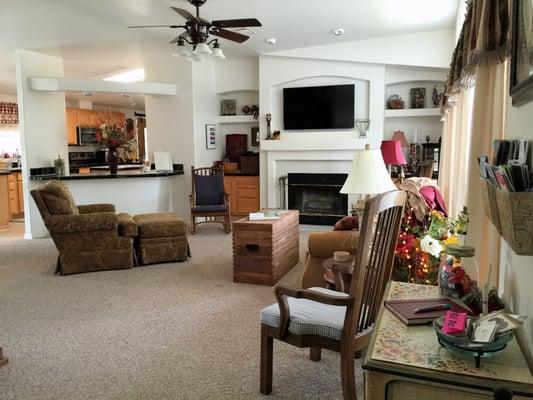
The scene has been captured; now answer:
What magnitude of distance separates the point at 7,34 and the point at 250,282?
4.40 metres

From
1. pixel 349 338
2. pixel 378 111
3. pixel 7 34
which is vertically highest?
pixel 7 34

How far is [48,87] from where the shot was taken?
6.11m

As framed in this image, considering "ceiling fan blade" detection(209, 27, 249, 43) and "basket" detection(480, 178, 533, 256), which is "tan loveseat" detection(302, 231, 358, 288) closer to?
"basket" detection(480, 178, 533, 256)

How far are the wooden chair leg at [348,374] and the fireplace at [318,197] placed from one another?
4850mm

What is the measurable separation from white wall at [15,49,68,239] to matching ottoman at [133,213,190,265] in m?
2.30

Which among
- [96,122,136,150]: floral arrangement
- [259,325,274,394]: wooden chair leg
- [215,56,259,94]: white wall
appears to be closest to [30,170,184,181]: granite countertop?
[96,122,136,150]: floral arrangement

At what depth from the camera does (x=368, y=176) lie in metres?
2.85

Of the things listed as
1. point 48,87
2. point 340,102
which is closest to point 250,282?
point 340,102

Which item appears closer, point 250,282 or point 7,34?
point 250,282

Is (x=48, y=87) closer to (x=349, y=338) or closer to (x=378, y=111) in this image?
(x=378, y=111)

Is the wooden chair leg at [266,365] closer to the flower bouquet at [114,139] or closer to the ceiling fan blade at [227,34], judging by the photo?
the ceiling fan blade at [227,34]

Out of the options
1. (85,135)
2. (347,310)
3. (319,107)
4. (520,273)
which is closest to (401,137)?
(319,107)

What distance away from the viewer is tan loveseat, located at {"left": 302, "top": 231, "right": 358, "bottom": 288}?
3.29m

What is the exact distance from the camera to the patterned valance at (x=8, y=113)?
29.8 feet
